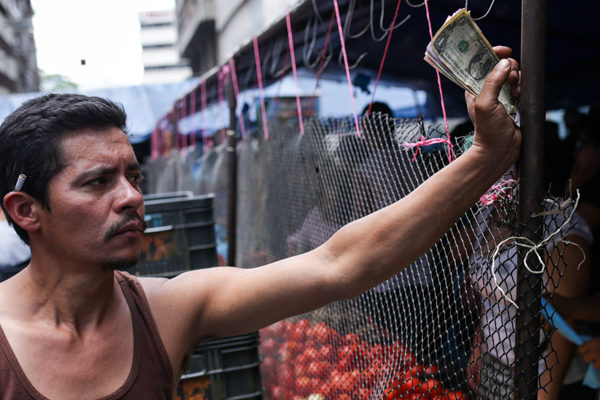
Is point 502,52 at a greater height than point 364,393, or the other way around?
point 502,52

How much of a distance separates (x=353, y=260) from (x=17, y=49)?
4784cm

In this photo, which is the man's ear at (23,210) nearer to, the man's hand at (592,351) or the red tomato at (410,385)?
the red tomato at (410,385)

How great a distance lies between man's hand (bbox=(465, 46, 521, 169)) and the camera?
1307mm

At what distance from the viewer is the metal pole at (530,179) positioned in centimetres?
136

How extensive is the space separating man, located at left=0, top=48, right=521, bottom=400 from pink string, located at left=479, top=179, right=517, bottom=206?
19cm

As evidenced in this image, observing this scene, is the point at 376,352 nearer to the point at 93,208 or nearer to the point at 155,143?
→ the point at 93,208

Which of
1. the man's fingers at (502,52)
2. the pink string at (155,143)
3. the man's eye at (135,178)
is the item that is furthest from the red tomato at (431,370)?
the pink string at (155,143)

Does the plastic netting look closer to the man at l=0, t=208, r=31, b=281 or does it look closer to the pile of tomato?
the pile of tomato

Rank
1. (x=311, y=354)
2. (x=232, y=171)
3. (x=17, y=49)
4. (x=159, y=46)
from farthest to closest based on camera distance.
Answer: (x=159, y=46), (x=17, y=49), (x=232, y=171), (x=311, y=354)

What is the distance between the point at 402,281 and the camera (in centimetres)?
217

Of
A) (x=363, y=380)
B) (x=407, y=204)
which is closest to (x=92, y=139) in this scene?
(x=407, y=204)

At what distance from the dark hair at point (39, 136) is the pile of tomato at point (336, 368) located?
1423mm

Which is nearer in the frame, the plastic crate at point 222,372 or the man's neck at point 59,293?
the man's neck at point 59,293

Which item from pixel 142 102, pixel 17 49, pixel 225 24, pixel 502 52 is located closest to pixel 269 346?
pixel 502 52
